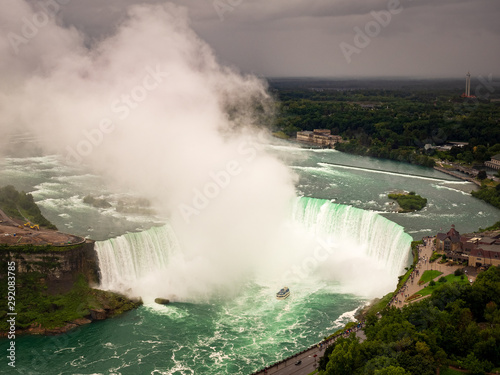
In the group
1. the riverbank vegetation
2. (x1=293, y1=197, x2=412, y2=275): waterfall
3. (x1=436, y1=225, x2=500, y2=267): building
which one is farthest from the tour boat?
(x1=436, y1=225, x2=500, y2=267): building

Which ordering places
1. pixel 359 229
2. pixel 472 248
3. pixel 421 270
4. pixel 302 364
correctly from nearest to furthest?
pixel 302 364, pixel 472 248, pixel 421 270, pixel 359 229

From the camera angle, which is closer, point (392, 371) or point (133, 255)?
point (392, 371)

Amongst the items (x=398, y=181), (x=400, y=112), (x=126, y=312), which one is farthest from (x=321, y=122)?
(x=126, y=312)

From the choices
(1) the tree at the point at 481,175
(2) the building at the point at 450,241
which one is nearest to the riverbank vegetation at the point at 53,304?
(2) the building at the point at 450,241

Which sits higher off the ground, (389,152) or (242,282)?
(389,152)

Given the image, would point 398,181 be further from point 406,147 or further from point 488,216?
point 406,147

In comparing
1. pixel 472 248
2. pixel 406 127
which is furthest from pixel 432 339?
pixel 406 127

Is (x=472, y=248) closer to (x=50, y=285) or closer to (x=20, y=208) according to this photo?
(x=50, y=285)
